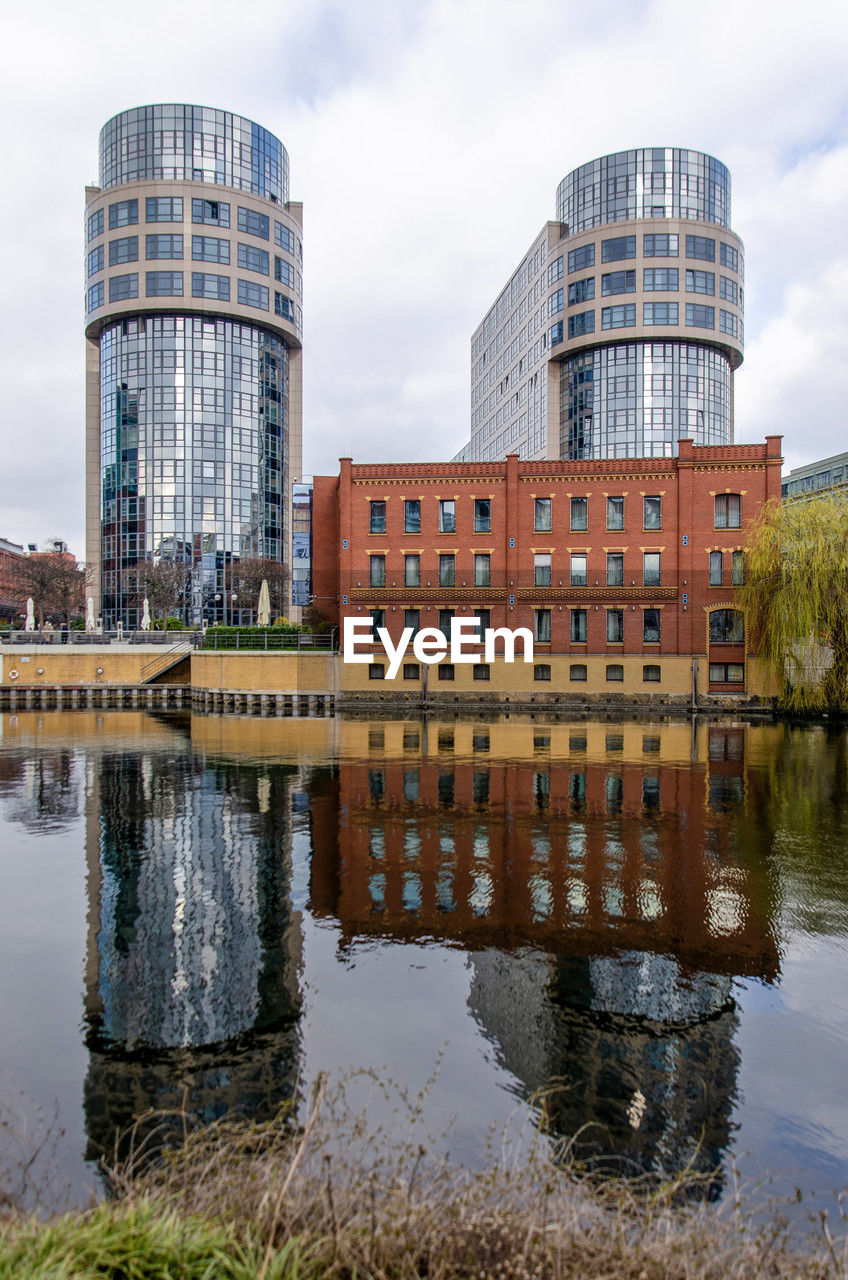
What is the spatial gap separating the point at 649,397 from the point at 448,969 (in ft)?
276

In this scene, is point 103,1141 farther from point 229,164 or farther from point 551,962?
point 229,164

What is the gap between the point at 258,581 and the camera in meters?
76.2

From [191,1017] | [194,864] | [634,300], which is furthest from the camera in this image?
[634,300]

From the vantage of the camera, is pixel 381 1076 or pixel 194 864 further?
pixel 194 864

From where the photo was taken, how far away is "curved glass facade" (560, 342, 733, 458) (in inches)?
3258

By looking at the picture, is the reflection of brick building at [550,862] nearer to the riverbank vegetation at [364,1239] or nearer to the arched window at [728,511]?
the riverbank vegetation at [364,1239]

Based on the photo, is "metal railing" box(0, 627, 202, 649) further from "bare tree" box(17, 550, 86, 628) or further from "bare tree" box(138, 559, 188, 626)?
"bare tree" box(138, 559, 188, 626)

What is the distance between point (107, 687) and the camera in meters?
51.8

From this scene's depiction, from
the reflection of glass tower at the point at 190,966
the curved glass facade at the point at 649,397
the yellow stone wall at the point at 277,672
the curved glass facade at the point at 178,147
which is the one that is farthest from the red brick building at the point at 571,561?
the curved glass facade at the point at 178,147

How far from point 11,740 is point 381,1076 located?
30369mm

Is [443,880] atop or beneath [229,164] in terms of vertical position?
beneath

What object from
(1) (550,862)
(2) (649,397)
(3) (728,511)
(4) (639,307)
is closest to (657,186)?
(4) (639,307)

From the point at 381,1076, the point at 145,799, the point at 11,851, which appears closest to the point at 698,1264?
the point at 381,1076

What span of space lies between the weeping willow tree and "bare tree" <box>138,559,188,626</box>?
50.6m
